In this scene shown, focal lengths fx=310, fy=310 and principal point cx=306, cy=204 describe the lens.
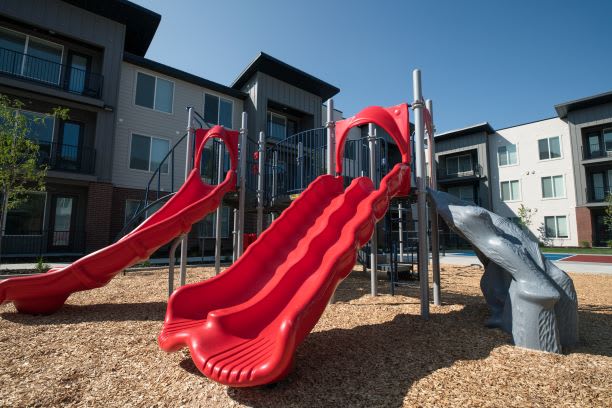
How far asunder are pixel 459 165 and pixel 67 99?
1255 inches

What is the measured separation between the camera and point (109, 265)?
480 centimetres

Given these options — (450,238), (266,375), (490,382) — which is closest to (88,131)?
(266,375)

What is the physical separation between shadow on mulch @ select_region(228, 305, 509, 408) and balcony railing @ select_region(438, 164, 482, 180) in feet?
95.2

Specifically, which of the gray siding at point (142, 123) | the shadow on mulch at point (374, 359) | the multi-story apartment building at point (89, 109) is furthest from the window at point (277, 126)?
the shadow on mulch at point (374, 359)

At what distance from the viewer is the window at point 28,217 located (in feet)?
42.3

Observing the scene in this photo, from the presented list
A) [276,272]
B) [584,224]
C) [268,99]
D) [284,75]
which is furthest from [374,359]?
[584,224]

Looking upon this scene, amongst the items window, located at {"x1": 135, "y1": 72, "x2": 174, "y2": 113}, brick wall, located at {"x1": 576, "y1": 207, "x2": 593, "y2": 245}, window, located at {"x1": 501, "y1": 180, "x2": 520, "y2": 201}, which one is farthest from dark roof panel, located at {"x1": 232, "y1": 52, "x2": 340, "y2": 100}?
brick wall, located at {"x1": 576, "y1": 207, "x2": 593, "y2": 245}

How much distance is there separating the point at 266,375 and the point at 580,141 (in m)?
31.9

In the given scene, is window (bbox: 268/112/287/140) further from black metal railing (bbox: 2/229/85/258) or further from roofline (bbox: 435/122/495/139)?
roofline (bbox: 435/122/495/139)

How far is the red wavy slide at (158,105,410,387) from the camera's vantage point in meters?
2.34

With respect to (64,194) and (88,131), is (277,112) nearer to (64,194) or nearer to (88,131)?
(88,131)

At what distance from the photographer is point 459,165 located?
104 feet

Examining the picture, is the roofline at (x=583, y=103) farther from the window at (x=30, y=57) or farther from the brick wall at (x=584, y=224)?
the window at (x=30, y=57)

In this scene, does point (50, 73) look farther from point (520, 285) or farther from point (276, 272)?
point (520, 285)
